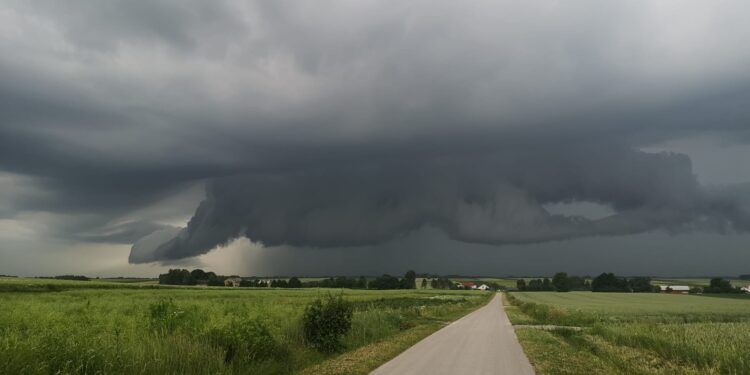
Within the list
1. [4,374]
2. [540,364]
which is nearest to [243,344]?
[4,374]

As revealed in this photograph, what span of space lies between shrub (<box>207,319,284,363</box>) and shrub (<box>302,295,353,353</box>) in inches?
143

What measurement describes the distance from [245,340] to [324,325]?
5753 mm

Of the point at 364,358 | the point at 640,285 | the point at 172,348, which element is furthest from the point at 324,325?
the point at 640,285

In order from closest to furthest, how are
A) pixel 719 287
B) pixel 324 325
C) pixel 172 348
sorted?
pixel 172 348, pixel 324 325, pixel 719 287

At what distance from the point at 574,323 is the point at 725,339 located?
71.4 feet

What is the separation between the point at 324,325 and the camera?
20.6 m

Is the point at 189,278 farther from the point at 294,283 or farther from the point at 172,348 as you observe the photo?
the point at 172,348

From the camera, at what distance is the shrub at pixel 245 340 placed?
48.4 ft

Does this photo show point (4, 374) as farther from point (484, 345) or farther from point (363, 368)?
point (484, 345)

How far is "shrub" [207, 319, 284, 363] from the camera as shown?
1474 centimetres

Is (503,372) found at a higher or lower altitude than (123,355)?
lower


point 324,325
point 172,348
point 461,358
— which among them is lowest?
point 461,358

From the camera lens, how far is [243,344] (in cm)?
1498

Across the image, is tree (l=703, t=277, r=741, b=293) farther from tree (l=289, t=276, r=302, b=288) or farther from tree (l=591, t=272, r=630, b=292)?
tree (l=289, t=276, r=302, b=288)
